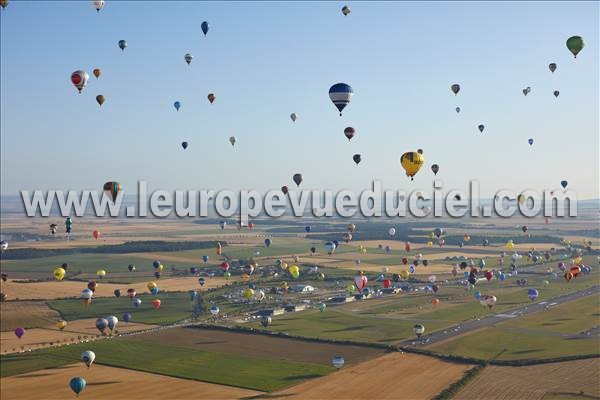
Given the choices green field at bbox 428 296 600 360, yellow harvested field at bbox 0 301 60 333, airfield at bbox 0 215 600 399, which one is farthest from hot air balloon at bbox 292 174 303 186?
yellow harvested field at bbox 0 301 60 333

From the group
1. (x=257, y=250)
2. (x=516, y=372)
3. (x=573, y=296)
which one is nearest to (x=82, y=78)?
(x=516, y=372)

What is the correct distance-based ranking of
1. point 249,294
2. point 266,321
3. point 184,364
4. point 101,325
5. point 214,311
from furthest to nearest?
point 249,294
point 214,311
point 266,321
point 101,325
point 184,364

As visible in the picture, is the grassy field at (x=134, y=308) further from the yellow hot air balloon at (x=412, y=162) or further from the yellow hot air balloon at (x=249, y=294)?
the yellow hot air balloon at (x=412, y=162)

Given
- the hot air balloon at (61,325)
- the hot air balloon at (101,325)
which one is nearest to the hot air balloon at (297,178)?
the hot air balloon at (101,325)

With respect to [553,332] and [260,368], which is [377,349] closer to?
[260,368]

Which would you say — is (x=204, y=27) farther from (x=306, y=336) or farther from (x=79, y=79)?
(x=306, y=336)

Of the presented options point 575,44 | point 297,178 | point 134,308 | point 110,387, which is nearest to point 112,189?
point 134,308
